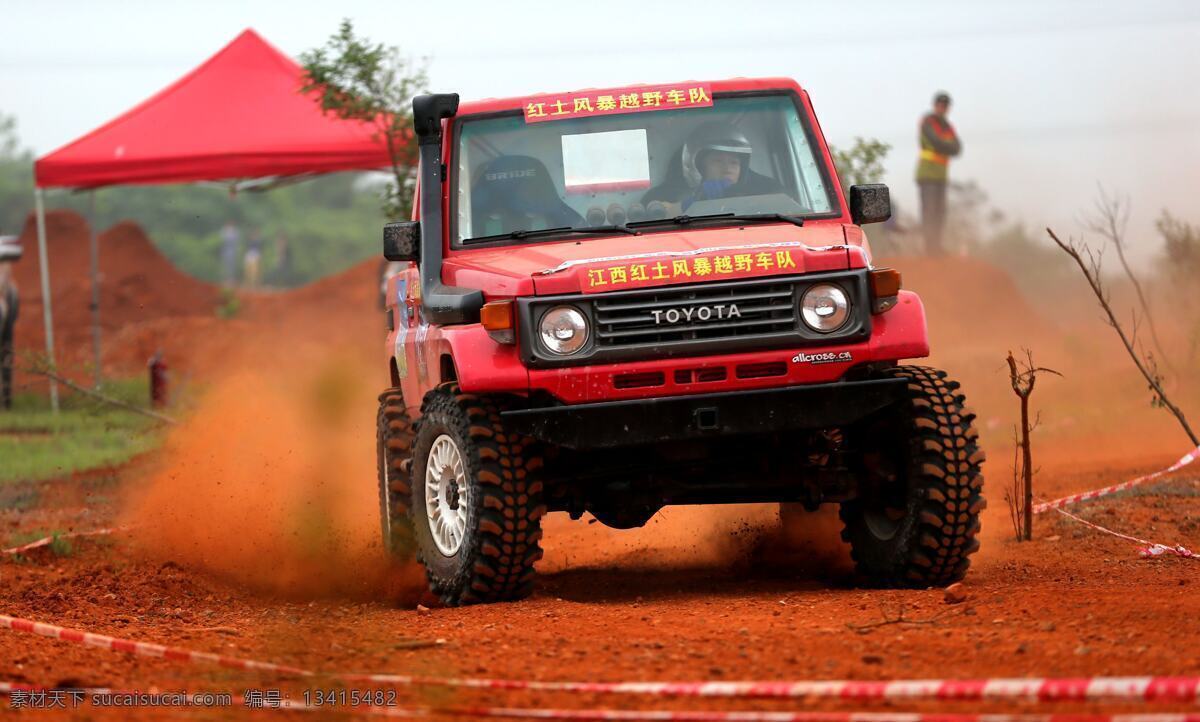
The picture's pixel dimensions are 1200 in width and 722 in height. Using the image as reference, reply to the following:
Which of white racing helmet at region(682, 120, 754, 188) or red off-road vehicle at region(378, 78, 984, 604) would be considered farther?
white racing helmet at region(682, 120, 754, 188)

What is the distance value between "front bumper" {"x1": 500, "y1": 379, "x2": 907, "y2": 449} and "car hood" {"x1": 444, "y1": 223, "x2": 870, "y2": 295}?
0.49 metres

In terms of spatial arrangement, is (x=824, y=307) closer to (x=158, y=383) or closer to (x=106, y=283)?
(x=158, y=383)

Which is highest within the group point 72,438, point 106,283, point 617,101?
point 106,283

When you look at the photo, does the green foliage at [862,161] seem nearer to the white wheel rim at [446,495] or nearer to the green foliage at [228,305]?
the white wheel rim at [446,495]

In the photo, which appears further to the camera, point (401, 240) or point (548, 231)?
point (401, 240)

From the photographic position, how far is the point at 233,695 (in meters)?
5.31

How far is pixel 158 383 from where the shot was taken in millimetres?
21141

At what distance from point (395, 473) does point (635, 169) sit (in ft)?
7.47

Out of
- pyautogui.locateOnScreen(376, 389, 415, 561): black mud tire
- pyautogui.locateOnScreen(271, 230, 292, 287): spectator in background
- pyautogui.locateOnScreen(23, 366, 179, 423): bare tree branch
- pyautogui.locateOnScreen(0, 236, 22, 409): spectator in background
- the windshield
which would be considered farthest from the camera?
pyautogui.locateOnScreen(271, 230, 292, 287): spectator in background

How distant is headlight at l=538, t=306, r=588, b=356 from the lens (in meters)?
7.33

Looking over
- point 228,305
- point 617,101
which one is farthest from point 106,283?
point 617,101

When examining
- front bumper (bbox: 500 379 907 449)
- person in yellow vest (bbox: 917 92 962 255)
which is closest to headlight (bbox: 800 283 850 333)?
front bumper (bbox: 500 379 907 449)

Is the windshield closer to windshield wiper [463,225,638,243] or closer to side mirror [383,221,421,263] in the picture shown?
windshield wiper [463,225,638,243]

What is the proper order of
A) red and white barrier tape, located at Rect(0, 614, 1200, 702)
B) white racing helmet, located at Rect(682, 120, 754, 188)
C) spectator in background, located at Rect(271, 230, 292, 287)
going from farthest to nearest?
spectator in background, located at Rect(271, 230, 292, 287)
white racing helmet, located at Rect(682, 120, 754, 188)
red and white barrier tape, located at Rect(0, 614, 1200, 702)
